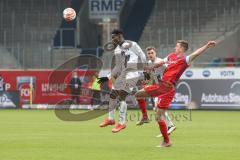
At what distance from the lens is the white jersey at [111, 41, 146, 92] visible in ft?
64.4

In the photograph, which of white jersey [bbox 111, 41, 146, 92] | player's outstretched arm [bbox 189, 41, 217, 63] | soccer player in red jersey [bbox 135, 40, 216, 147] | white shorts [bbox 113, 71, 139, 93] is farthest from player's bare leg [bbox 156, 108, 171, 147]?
white shorts [bbox 113, 71, 139, 93]

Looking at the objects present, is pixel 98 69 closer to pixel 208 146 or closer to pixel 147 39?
pixel 147 39

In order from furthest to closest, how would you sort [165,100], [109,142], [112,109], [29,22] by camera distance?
[29,22]
[112,109]
[109,142]
[165,100]

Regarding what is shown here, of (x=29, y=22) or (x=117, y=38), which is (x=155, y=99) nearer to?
(x=117, y=38)

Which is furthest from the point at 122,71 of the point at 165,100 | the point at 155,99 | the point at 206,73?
the point at 206,73

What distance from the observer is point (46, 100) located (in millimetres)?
39500

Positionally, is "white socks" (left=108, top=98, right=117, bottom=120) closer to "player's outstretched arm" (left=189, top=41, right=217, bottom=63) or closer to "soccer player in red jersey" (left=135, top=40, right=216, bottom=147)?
→ "soccer player in red jersey" (left=135, top=40, right=216, bottom=147)

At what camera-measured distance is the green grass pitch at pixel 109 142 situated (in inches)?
566

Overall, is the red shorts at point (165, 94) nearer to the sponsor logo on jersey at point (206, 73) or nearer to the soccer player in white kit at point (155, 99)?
the soccer player in white kit at point (155, 99)

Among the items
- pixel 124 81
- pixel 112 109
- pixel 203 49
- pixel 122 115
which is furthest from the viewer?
pixel 124 81

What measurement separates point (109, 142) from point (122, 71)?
10.4 feet

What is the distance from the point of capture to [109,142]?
17547mm

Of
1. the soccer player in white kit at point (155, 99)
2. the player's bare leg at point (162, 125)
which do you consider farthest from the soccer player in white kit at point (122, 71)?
the player's bare leg at point (162, 125)

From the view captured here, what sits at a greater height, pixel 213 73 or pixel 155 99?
pixel 155 99
